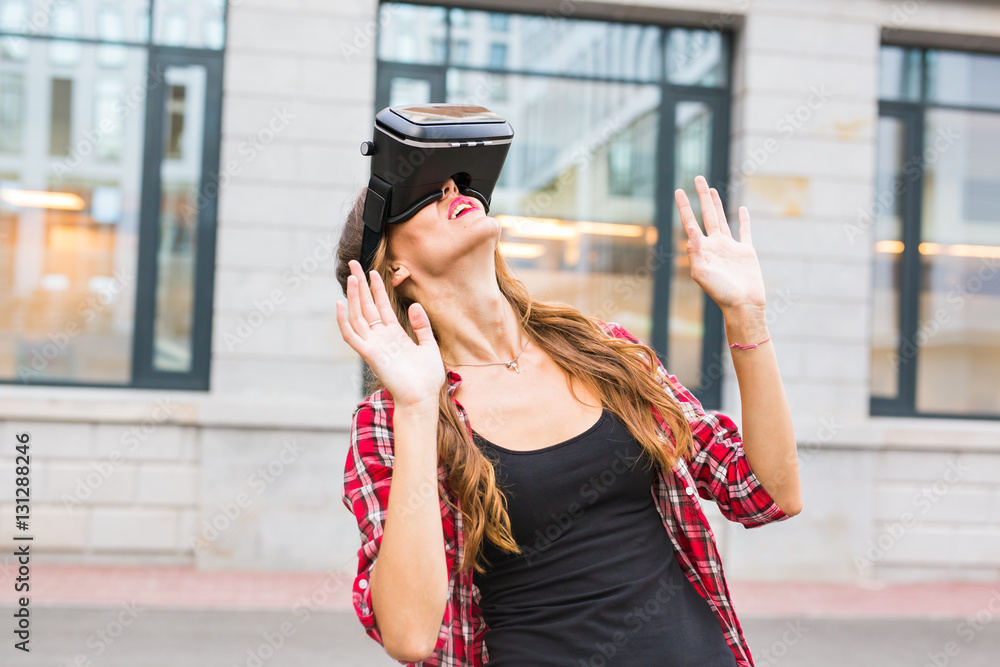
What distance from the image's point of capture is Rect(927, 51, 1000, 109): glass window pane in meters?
7.45

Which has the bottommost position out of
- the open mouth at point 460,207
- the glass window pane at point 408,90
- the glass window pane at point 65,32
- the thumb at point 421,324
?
the thumb at point 421,324

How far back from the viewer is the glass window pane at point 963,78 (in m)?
7.45

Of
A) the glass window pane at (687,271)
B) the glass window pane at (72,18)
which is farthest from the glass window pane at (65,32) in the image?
the glass window pane at (687,271)

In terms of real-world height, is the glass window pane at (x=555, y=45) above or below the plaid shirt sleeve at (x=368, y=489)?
above

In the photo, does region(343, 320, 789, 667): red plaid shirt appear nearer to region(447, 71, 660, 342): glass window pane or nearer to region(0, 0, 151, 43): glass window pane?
region(447, 71, 660, 342): glass window pane

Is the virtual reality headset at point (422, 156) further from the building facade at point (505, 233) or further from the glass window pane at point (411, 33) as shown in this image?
the glass window pane at point (411, 33)

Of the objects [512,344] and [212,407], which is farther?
[212,407]

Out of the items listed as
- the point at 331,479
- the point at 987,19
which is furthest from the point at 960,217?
the point at 331,479

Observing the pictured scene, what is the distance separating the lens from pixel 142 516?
6.43m

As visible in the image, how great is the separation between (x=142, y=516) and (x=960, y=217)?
7055 millimetres

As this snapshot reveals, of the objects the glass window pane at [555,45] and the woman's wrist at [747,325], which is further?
the glass window pane at [555,45]

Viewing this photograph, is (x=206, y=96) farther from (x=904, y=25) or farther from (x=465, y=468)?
(x=465, y=468)

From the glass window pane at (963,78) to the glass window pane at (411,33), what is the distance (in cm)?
414

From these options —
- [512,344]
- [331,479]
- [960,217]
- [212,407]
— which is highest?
[960,217]
